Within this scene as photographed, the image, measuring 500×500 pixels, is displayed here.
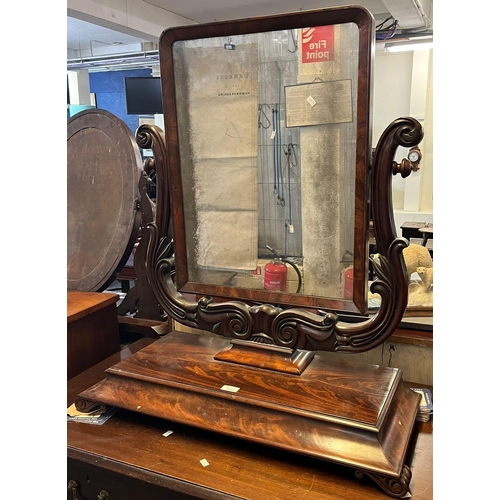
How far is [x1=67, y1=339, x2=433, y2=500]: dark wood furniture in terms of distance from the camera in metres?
0.75

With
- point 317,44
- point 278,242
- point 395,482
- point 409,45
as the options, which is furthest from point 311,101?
point 409,45

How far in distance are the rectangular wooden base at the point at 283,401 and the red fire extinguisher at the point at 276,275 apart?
0.52 feet

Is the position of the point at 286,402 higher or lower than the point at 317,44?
lower

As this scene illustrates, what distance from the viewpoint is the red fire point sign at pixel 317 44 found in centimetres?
82

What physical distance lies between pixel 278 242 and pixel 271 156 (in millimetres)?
161

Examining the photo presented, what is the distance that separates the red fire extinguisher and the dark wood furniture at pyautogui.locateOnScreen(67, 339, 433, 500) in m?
0.26

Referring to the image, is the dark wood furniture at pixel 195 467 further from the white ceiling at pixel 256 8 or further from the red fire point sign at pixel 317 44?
the white ceiling at pixel 256 8

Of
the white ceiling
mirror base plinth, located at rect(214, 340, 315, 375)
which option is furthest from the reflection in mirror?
the white ceiling

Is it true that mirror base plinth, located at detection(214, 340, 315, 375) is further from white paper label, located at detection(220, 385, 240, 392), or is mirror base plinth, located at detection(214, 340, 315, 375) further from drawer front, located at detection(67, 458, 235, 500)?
drawer front, located at detection(67, 458, 235, 500)

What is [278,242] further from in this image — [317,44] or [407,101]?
[407,101]

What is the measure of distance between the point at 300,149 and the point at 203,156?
0.66 feet

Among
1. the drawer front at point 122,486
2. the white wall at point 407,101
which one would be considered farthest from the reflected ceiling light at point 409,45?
the drawer front at point 122,486

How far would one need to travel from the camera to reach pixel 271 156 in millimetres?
916
